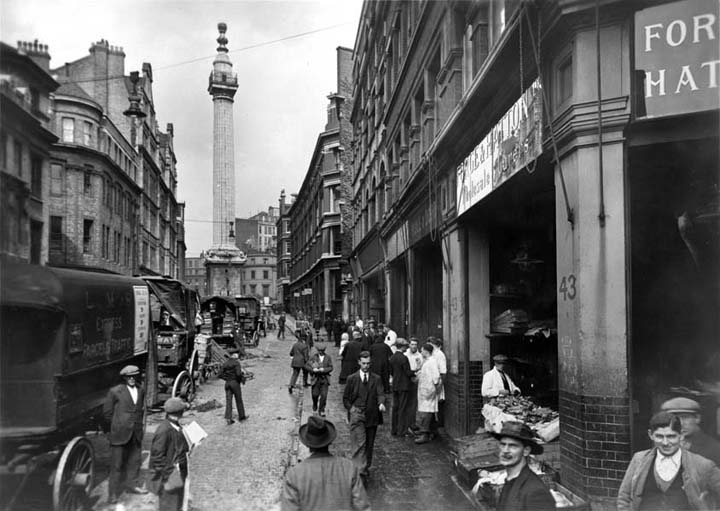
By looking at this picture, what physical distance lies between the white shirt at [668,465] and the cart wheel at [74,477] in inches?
223

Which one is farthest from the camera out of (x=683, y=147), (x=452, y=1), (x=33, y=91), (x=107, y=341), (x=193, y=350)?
(x=193, y=350)

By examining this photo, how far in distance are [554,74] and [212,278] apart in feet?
167

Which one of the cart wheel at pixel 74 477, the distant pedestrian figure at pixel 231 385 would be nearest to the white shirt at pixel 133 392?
the cart wheel at pixel 74 477

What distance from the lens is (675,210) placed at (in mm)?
8141

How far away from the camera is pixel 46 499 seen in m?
6.89

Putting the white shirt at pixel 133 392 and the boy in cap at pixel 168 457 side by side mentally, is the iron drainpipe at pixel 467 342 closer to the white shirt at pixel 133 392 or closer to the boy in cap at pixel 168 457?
the boy in cap at pixel 168 457

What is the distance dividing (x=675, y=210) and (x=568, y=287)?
2.49 m

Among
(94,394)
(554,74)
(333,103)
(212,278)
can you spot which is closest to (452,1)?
(554,74)

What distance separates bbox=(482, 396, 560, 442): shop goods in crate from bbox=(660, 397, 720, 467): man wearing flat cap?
9.72 feet

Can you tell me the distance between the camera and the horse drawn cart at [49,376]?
20.1 feet

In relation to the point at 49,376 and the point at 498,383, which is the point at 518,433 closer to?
the point at 49,376

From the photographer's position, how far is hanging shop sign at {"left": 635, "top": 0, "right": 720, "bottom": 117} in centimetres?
600

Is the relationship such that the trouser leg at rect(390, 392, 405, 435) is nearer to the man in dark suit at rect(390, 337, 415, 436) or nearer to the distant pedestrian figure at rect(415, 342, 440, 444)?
the man in dark suit at rect(390, 337, 415, 436)

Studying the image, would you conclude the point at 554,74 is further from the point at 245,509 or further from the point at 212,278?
the point at 212,278
